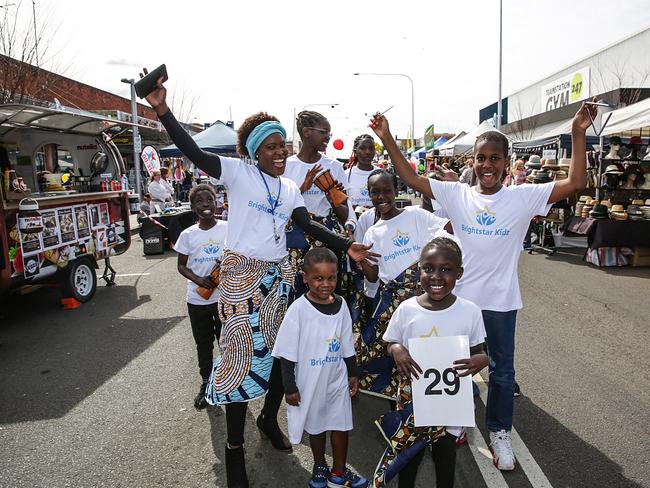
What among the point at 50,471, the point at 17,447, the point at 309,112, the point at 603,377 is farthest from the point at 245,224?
the point at 603,377

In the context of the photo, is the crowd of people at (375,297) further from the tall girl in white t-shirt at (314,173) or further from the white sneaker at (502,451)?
the tall girl in white t-shirt at (314,173)

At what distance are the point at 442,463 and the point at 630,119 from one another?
8.64m

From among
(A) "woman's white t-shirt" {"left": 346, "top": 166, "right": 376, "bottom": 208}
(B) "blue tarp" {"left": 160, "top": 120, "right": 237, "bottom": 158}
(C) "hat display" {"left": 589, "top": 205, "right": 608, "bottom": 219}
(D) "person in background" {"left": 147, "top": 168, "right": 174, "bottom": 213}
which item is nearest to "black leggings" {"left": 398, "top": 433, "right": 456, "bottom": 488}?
(A) "woman's white t-shirt" {"left": 346, "top": 166, "right": 376, "bottom": 208}

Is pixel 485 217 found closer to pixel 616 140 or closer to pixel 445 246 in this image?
pixel 445 246

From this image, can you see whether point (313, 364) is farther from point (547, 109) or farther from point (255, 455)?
point (547, 109)

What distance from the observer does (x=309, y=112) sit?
381 centimetres

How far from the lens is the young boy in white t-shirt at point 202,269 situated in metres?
3.80

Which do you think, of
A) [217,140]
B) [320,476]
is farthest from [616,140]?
[217,140]

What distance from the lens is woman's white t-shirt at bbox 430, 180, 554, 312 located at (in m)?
2.86

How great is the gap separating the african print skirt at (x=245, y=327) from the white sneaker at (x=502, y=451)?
4.80 ft

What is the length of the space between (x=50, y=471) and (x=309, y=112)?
9.99 feet

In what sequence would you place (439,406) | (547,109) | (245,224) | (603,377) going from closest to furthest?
(439,406) → (245,224) → (603,377) → (547,109)

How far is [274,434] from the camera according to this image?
323 centimetres

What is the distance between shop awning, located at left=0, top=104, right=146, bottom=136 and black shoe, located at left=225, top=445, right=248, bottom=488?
4975 mm
